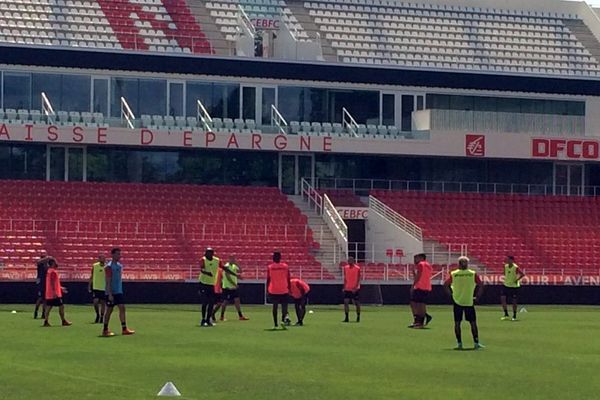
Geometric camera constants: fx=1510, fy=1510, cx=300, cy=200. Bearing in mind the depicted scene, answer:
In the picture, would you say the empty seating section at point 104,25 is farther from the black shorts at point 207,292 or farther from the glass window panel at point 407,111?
the black shorts at point 207,292

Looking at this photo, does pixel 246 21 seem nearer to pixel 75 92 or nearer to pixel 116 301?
pixel 75 92

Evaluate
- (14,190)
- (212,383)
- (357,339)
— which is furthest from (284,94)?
(212,383)

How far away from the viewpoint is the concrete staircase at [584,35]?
242 ft

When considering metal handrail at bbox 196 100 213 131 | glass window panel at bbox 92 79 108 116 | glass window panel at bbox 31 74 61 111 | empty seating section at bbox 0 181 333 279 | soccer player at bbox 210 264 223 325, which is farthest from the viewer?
metal handrail at bbox 196 100 213 131

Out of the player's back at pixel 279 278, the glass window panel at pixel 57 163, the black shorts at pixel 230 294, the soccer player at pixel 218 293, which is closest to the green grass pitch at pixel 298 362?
the soccer player at pixel 218 293

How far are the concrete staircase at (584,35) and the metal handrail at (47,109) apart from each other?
27.4 m

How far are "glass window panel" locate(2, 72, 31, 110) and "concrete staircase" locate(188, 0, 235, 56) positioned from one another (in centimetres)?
849

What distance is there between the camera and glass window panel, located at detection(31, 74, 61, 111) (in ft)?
200

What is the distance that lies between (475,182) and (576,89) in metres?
6.45

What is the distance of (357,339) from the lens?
101 ft

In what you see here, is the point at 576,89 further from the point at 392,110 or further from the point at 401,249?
the point at 401,249

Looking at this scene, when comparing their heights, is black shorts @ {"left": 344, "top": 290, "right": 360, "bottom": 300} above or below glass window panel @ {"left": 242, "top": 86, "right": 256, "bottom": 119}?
below

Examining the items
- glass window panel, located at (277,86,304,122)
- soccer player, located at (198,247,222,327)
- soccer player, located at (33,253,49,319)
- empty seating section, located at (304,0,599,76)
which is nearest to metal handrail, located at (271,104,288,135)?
glass window panel, located at (277,86,304,122)

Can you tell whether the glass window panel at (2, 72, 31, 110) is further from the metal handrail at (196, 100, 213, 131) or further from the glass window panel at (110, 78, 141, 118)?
the metal handrail at (196, 100, 213, 131)
